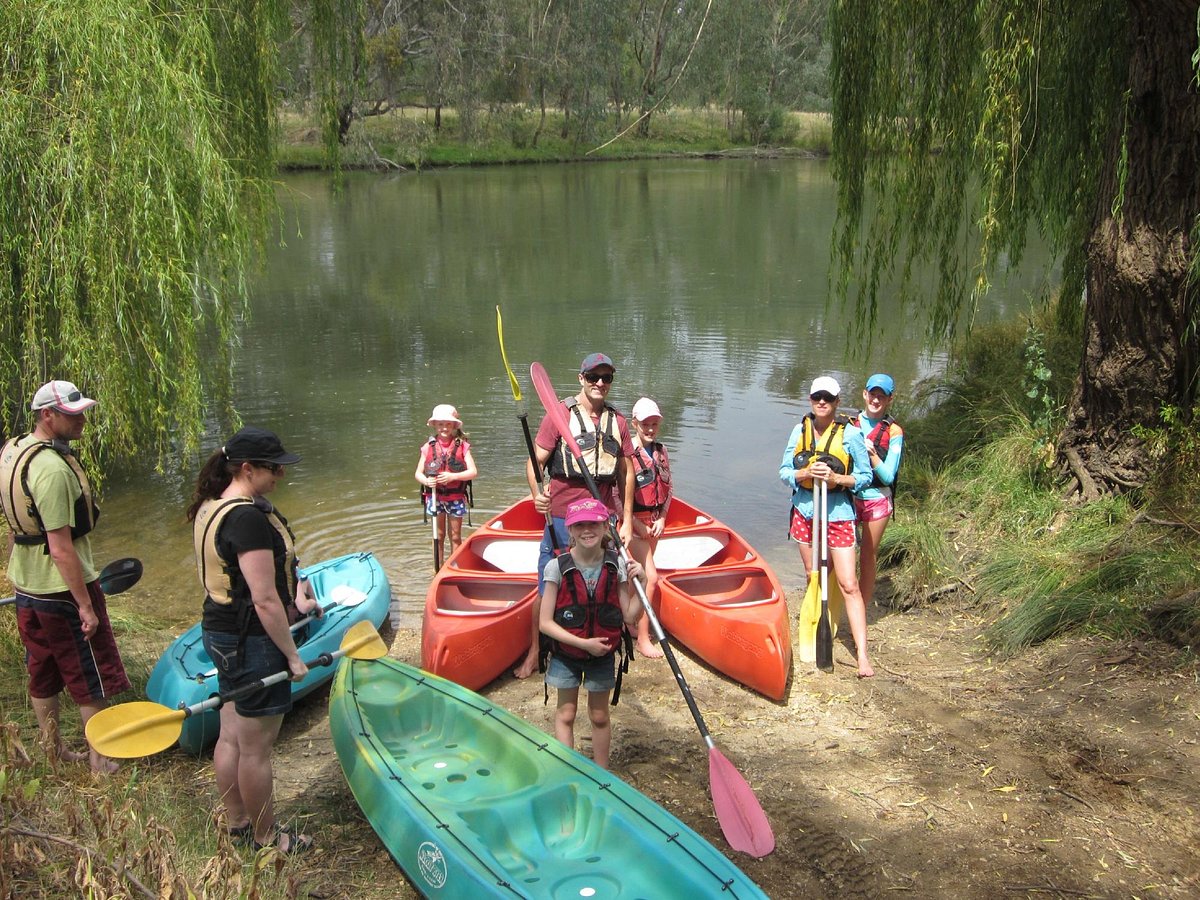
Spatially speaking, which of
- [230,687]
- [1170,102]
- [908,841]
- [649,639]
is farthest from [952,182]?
[230,687]

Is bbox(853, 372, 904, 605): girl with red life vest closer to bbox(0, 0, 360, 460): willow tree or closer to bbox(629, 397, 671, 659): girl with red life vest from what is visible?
bbox(629, 397, 671, 659): girl with red life vest

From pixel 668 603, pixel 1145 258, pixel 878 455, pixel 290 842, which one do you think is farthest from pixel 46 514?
pixel 1145 258

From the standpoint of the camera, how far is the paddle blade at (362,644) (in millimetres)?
4574

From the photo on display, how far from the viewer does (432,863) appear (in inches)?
134

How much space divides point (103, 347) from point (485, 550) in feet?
8.69

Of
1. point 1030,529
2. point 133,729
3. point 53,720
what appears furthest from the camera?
point 1030,529

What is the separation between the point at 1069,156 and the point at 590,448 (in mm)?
4250

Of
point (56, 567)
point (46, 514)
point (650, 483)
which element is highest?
point (46, 514)

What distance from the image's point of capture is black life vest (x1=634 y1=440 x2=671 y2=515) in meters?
5.70

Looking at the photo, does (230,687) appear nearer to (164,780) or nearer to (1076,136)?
(164,780)

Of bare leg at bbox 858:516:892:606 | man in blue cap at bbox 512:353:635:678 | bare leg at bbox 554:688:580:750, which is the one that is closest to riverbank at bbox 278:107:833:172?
man in blue cap at bbox 512:353:635:678

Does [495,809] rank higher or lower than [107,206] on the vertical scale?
lower

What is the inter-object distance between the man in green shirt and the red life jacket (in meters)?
1.88

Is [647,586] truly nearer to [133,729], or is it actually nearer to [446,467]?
[446,467]
